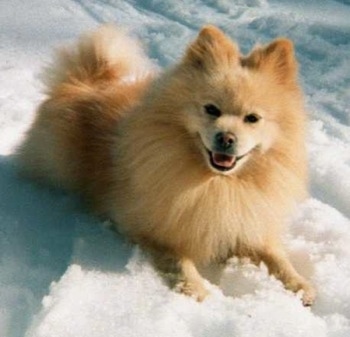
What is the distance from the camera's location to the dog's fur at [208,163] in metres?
2.68

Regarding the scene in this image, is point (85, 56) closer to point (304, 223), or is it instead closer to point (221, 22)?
point (304, 223)

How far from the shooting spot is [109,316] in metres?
2.47

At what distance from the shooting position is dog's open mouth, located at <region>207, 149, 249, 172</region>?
265 cm

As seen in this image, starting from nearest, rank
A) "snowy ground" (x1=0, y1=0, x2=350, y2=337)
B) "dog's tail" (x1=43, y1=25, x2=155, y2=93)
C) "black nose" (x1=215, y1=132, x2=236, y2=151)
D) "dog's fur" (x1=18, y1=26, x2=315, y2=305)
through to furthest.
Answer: "snowy ground" (x1=0, y1=0, x2=350, y2=337) < "black nose" (x1=215, y1=132, x2=236, y2=151) < "dog's fur" (x1=18, y1=26, x2=315, y2=305) < "dog's tail" (x1=43, y1=25, x2=155, y2=93)

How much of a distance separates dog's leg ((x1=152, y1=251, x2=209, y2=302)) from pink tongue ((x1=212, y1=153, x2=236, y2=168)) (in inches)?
17.0

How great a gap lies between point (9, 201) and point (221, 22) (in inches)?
120

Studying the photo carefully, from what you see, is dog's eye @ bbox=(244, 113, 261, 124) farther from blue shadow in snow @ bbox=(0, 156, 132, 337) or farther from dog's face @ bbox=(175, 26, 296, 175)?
blue shadow in snow @ bbox=(0, 156, 132, 337)

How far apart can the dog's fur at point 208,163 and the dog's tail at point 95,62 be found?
46 centimetres

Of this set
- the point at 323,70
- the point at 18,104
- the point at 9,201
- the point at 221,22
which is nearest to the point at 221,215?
the point at 9,201

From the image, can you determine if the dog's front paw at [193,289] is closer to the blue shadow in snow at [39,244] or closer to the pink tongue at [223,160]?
the blue shadow in snow at [39,244]

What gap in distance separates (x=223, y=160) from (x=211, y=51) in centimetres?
42

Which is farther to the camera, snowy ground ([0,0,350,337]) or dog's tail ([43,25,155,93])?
dog's tail ([43,25,155,93])

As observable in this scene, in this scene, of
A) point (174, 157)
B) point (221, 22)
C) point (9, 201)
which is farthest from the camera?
point (221, 22)

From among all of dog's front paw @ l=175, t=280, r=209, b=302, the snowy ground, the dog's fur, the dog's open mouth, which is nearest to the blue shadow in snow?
the snowy ground
